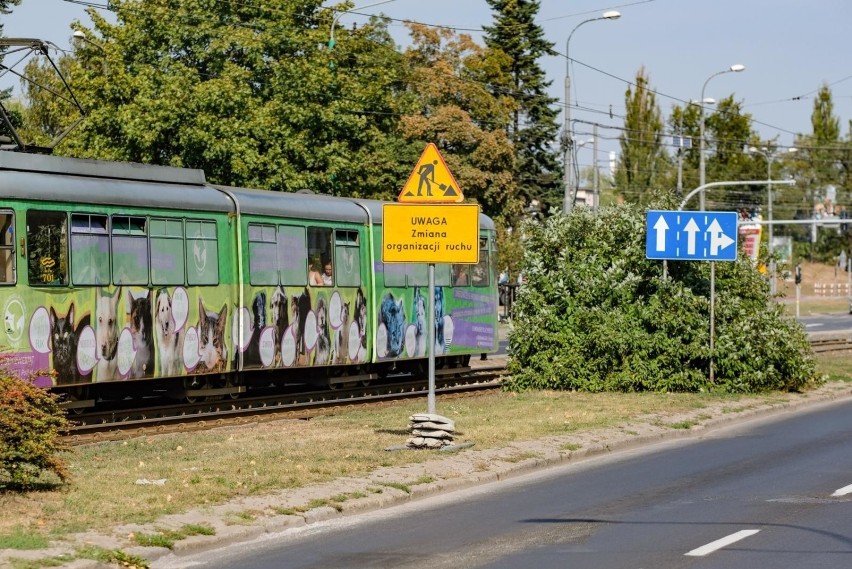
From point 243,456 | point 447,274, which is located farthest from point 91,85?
point 243,456

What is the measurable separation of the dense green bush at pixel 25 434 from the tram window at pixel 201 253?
932 centimetres

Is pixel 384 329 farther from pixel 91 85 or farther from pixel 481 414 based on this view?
pixel 91 85

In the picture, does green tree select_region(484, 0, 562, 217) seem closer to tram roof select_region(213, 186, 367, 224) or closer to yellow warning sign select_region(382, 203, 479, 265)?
tram roof select_region(213, 186, 367, 224)

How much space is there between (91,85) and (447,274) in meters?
22.9

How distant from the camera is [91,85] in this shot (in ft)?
154

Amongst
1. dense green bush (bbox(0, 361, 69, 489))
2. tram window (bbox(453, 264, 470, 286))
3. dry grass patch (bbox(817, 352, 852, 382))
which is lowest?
dry grass patch (bbox(817, 352, 852, 382))

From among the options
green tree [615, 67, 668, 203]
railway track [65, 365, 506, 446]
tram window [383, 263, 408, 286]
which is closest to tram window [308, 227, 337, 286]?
tram window [383, 263, 408, 286]

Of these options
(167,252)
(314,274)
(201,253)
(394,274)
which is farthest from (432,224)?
(394,274)

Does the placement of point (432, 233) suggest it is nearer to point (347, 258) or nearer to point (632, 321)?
point (347, 258)

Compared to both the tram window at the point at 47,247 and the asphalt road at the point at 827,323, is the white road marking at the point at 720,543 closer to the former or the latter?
the tram window at the point at 47,247

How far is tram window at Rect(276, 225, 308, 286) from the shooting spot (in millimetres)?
23469

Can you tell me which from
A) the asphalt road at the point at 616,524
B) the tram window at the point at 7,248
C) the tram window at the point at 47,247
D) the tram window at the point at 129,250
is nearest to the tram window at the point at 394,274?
the tram window at the point at 129,250

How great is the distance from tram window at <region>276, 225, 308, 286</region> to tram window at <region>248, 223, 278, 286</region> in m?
0.18

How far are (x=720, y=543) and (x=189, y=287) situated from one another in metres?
12.4
